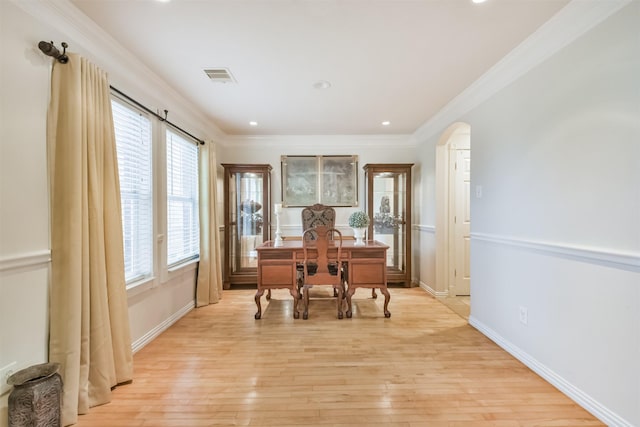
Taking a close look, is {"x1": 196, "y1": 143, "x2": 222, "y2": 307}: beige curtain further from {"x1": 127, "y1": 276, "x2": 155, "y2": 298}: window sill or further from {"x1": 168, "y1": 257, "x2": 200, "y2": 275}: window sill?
{"x1": 127, "y1": 276, "x2": 155, "y2": 298}: window sill

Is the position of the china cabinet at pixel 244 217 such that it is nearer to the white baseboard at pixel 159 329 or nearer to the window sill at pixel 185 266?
the window sill at pixel 185 266

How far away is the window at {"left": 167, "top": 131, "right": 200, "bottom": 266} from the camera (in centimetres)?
297

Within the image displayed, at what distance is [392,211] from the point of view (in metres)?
4.42

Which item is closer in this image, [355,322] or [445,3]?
[445,3]

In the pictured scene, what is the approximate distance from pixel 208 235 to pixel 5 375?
2.25 m

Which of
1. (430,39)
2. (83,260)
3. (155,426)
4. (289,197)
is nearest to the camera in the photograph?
(155,426)

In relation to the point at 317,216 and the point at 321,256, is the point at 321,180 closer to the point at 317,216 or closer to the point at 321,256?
the point at 317,216

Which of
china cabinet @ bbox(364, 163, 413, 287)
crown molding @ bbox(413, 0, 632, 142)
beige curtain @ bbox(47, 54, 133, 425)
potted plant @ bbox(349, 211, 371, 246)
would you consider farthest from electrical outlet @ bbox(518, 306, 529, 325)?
beige curtain @ bbox(47, 54, 133, 425)

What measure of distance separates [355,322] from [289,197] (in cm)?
237

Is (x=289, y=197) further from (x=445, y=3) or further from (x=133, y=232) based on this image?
(x=445, y=3)

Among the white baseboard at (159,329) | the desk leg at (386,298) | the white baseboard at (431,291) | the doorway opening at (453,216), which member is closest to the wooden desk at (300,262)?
the desk leg at (386,298)

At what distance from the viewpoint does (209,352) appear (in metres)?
2.36

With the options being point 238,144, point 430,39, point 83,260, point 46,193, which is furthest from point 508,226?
point 238,144

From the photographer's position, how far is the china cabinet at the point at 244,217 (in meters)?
4.27
